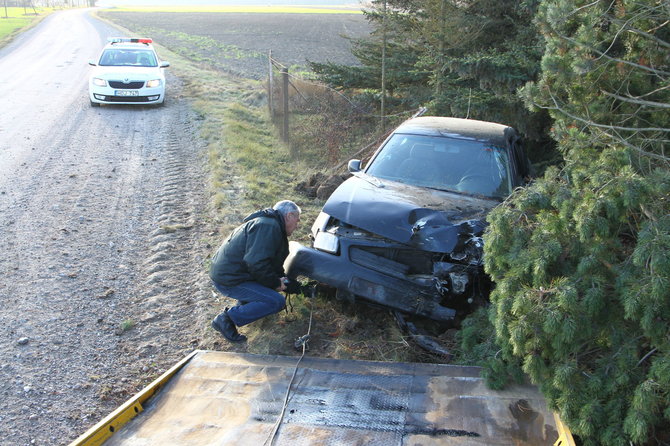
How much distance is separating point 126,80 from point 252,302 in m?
11.7

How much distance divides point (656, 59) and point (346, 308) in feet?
12.3

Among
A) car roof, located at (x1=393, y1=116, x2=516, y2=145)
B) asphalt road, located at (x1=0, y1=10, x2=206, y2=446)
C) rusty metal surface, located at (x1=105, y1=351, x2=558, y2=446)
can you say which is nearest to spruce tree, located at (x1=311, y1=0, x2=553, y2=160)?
car roof, located at (x1=393, y1=116, x2=516, y2=145)

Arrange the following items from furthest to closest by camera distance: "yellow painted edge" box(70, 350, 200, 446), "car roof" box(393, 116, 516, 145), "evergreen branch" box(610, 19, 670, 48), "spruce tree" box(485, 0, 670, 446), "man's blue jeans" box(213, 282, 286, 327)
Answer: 1. "car roof" box(393, 116, 516, 145)
2. "man's blue jeans" box(213, 282, 286, 327)
3. "evergreen branch" box(610, 19, 670, 48)
4. "yellow painted edge" box(70, 350, 200, 446)
5. "spruce tree" box(485, 0, 670, 446)

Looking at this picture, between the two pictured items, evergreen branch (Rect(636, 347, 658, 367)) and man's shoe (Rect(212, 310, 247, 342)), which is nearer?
evergreen branch (Rect(636, 347, 658, 367))

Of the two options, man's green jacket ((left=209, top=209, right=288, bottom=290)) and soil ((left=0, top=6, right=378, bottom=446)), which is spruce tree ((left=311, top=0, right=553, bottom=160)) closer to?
soil ((left=0, top=6, right=378, bottom=446))

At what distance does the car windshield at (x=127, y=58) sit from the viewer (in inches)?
632

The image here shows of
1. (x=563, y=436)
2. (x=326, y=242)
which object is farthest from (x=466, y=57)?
(x=563, y=436)

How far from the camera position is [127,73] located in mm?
15211

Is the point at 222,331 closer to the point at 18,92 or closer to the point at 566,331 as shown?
the point at 566,331

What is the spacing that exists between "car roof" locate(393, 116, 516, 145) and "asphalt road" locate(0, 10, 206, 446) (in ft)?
10.1

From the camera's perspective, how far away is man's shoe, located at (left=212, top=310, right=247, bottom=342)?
507 centimetres

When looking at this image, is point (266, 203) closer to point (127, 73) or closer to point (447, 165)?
point (447, 165)

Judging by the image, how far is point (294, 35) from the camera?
1975 inches

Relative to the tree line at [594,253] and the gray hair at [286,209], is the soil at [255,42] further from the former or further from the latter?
the gray hair at [286,209]
